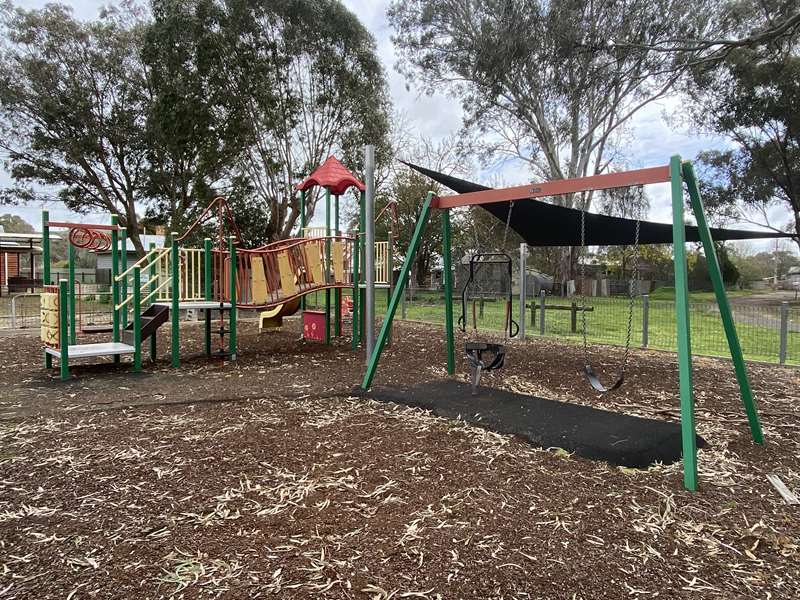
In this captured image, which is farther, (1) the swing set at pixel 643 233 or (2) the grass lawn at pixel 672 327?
(2) the grass lawn at pixel 672 327

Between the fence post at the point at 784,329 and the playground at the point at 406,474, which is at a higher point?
the fence post at the point at 784,329

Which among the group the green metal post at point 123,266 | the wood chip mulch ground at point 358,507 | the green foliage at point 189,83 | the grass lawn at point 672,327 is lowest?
the wood chip mulch ground at point 358,507

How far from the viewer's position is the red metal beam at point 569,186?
3799mm

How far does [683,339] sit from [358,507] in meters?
2.27

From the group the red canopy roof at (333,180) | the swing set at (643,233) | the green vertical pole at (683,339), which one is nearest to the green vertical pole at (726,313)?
the swing set at (643,233)

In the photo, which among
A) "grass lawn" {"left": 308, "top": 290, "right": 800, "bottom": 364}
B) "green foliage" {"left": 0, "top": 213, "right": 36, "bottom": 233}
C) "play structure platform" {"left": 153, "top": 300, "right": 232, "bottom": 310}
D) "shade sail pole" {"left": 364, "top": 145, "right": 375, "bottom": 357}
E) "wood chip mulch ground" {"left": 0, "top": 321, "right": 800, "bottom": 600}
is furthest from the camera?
"green foliage" {"left": 0, "top": 213, "right": 36, "bottom": 233}

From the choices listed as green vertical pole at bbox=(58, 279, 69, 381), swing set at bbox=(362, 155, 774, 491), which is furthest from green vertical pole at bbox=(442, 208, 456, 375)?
green vertical pole at bbox=(58, 279, 69, 381)

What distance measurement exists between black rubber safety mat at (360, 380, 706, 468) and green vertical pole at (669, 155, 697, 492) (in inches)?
15.2

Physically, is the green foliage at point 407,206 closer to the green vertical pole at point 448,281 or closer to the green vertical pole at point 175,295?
the green vertical pole at point 175,295

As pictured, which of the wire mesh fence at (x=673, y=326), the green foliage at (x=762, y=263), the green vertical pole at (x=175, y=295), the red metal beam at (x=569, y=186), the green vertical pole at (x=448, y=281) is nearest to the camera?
the red metal beam at (x=569, y=186)

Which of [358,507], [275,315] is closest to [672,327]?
[275,315]

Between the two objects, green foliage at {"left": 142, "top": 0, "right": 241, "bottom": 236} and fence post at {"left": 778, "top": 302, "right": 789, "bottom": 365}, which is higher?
green foliage at {"left": 142, "top": 0, "right": 241, "bottom": 236}

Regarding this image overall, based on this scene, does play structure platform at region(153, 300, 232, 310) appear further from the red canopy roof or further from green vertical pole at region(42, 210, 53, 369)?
the red canopy roof

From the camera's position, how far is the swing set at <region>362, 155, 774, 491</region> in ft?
10.6
